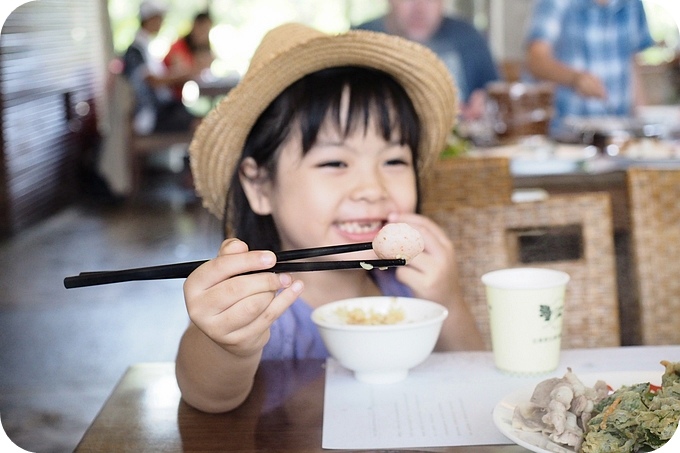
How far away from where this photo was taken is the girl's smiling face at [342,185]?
142 cm

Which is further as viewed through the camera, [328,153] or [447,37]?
[447,37]

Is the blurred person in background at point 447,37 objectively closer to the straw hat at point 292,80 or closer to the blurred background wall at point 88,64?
the blurred background wall at point 88,64

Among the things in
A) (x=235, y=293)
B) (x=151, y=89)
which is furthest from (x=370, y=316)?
(x=151, y=89)

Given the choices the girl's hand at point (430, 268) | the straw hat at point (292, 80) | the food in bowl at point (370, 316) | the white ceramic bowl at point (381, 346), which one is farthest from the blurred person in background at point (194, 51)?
the white ceramic bowl at point (381, 346)

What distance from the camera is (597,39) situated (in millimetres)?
3773

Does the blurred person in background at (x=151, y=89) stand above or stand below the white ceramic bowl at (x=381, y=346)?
above

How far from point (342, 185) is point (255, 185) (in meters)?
0.20

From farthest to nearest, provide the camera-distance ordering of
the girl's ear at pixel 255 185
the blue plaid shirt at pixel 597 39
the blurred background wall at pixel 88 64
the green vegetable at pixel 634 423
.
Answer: the blurred background wall at pixel 88 64
the blue plaid shirt at pixel 597 39
the girl's ear at pixel 255 185
the green vegetable at pixel 634 423

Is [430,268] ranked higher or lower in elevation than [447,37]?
lower

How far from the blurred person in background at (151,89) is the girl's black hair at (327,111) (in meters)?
5.69

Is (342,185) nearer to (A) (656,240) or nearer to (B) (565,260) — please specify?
(B) (565,260)

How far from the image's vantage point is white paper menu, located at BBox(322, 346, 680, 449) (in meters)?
0.93

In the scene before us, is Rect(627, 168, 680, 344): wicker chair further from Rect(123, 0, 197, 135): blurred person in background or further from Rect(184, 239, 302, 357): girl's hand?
Rect(123, 0, 197, 135): blurred person in background

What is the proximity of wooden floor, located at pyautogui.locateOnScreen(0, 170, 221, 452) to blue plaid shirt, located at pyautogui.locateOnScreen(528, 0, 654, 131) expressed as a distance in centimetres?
172
